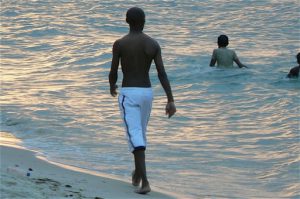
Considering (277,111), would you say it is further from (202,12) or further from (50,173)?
(202,12)

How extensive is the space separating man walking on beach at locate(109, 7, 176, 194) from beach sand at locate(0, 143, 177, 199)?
0.96ft

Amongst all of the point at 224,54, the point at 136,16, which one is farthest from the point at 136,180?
the point at 224,54

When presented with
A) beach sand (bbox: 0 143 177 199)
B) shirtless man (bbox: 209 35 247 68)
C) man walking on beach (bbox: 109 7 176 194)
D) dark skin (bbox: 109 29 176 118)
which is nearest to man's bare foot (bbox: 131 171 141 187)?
beach sand (bbox: 0 143 177 199)

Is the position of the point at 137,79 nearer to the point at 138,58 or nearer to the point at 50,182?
the point at 138,58

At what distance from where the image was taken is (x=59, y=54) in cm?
1692

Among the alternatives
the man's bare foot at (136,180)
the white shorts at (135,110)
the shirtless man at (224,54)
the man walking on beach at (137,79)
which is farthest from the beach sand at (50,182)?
the shirtless man at (224,54)

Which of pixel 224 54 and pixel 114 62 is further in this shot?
pixel 224 54

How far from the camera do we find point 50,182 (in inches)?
233

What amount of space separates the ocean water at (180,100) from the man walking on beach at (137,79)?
83 centimetres

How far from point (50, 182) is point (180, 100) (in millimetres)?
6176

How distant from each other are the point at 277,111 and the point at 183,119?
1.50 metres

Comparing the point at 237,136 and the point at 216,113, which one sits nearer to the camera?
the point at 237,136

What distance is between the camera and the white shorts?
6.07 meters

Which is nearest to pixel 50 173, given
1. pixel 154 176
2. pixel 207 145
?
pixel 154 176
